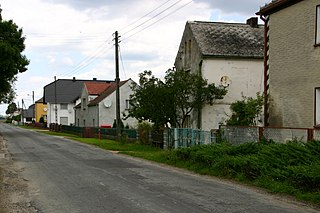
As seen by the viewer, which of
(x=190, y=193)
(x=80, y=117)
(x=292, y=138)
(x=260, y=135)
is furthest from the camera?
(x=80, y=117)

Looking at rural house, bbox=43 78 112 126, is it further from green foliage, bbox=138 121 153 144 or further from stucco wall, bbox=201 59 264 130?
stucco wall, bbox=201 59 264 130

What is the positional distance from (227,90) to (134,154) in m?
8.29

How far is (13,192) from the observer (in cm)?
1169

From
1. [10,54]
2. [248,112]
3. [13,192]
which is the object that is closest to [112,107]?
[10,54]

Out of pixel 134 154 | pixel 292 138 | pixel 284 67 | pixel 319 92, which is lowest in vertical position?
pixel 134 154

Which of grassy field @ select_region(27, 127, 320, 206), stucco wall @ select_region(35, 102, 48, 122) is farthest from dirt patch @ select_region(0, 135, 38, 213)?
stucco wall @ select_region(35, 102, 48, 122)

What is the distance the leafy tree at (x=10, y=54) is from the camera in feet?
150

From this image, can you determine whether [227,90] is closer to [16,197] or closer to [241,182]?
[241,182]

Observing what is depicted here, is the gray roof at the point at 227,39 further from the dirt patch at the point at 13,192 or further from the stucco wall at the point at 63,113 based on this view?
the stucco wall at the point at 63,113

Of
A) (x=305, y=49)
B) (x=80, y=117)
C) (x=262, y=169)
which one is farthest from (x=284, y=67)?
(x=80, y=117)

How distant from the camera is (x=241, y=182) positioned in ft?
42.4

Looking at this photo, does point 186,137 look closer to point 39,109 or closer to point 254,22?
point 254,22

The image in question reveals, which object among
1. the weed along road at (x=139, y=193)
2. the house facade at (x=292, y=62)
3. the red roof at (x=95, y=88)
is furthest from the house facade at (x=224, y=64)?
the red roof at (x=95, y=88)

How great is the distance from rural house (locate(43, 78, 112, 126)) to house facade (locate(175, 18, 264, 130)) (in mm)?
58602
